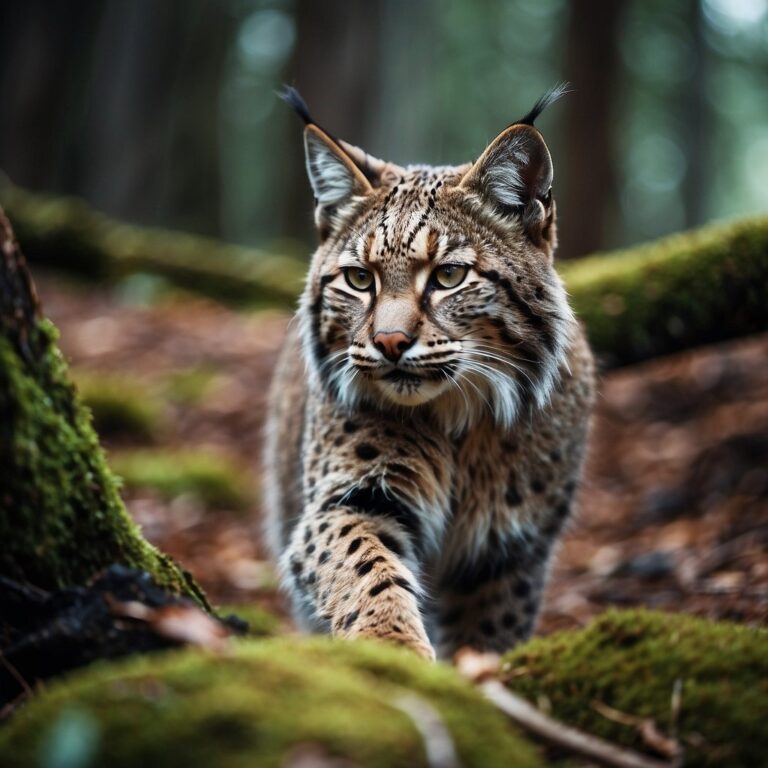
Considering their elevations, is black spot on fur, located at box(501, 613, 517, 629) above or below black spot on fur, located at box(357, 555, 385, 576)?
below

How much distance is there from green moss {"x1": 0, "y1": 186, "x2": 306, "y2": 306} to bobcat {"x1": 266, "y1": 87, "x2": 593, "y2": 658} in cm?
762

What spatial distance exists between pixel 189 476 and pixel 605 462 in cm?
358

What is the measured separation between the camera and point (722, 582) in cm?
502

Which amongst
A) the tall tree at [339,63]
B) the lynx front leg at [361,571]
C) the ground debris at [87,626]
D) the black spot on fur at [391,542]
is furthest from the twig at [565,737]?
the tall tree at [339,63]

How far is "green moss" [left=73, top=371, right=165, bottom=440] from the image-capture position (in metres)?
8.01

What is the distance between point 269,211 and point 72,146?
48.5 feet

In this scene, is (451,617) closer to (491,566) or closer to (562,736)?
(491,566)

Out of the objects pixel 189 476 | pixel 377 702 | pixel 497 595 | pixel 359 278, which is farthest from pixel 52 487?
pixel 189 476

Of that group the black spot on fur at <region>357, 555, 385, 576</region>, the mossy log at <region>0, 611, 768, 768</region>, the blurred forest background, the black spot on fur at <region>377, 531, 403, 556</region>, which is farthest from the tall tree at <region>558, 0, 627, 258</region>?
the mossy log at <region>0, 611, 768, 768</region>

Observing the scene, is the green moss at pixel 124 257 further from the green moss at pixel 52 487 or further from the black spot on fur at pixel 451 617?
the green moss at pixel 52 487

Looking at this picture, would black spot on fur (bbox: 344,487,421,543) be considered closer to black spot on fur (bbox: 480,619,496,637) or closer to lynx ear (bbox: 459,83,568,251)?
black spot on fur (bbox: 480,619,496,637)

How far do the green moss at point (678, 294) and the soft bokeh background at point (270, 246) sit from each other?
0.56 m

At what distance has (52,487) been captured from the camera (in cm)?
265

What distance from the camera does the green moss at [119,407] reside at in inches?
315
